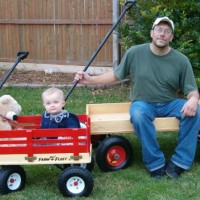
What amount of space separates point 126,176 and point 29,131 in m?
1.01

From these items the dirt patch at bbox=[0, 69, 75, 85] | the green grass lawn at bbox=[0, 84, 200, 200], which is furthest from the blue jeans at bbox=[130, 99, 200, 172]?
the dirt patch at bbox=[0, 69, 75, 85]

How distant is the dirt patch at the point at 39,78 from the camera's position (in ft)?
28.7

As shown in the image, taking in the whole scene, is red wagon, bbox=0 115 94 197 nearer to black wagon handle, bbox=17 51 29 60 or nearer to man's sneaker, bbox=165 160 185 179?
man's sneaker, bbox=165 160 185 179

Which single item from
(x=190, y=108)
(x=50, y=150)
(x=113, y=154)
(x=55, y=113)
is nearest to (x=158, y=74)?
(x=190, y=108)

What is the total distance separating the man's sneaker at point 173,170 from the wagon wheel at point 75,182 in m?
0.78

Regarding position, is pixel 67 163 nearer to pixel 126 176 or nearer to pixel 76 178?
pixel 76 178

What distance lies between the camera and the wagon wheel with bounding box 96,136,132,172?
171 inches

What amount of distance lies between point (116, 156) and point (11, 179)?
101 centimetres

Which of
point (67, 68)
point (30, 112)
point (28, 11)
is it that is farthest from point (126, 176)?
point (28, 11)

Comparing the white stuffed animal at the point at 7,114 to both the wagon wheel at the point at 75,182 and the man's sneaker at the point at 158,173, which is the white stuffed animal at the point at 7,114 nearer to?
the wagon wheel at the point at 75,182

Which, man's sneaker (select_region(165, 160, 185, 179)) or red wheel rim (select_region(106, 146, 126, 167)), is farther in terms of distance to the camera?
red wheel rim (select_region(106, 146, 126, 167))

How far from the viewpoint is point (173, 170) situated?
4.22 meters

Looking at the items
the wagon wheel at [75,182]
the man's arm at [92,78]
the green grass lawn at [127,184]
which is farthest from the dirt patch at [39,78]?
the wagon wheel at [75,182]

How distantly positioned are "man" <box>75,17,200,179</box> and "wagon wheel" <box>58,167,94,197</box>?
669mm
